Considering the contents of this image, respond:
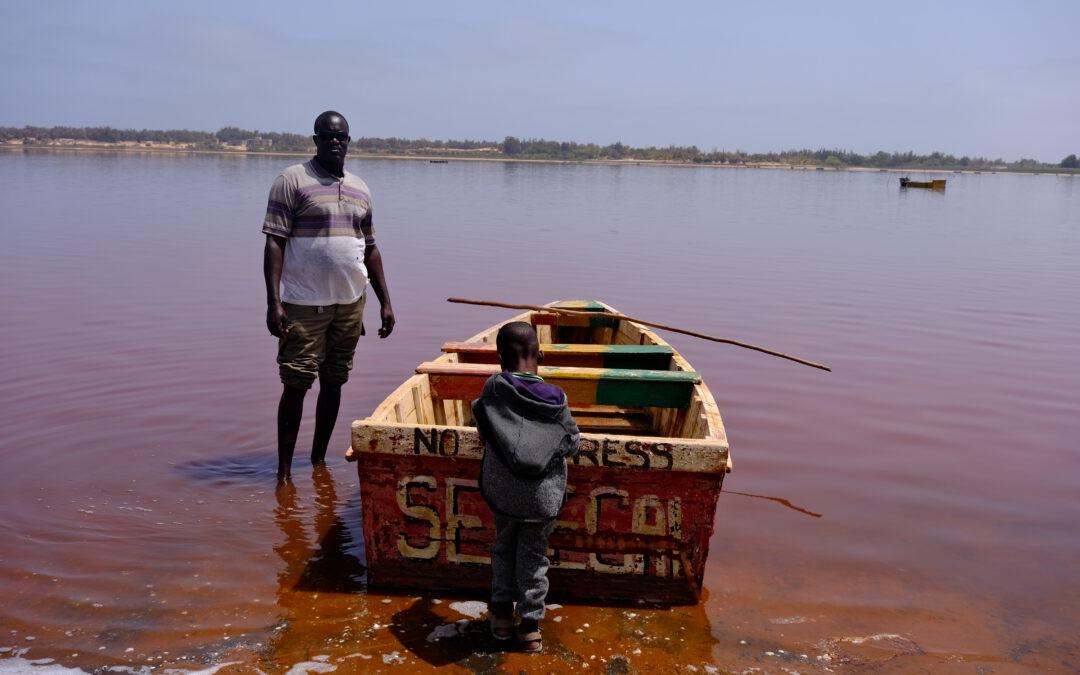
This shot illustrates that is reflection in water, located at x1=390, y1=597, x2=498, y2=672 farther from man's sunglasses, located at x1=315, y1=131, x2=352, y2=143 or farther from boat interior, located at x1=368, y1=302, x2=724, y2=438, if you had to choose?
man's sunglasses, located at x1=315, y1=131, x2=352, y2=143

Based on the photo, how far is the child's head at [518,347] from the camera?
318 centimetres

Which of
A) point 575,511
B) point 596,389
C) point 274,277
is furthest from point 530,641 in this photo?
point 274,277

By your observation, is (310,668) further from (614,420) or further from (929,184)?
(929,184)

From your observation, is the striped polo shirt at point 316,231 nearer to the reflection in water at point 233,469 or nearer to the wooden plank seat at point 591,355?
the wooden plank seat at point 591,355

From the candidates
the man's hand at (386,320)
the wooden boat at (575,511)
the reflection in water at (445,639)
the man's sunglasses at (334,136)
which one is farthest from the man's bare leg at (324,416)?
the reflection in water at (445,639)

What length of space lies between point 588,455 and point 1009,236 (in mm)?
23042

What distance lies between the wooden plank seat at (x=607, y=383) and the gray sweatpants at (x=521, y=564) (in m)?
1.17

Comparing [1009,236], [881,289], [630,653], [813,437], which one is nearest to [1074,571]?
[813,437]

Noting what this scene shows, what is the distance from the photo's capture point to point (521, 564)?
321 cm

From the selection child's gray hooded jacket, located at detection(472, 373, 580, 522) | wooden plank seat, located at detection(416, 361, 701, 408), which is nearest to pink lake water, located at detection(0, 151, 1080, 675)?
child's gray hooded jacket, located at detection(472, 373, 580, 522)

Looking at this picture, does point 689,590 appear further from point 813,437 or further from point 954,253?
point 954,253

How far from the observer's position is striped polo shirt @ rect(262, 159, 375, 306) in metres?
4.51

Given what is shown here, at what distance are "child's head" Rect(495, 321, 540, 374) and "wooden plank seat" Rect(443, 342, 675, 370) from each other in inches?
66.9

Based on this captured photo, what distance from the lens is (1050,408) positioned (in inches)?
279
